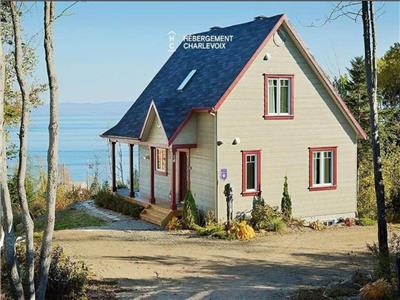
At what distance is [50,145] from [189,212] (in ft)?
35.4

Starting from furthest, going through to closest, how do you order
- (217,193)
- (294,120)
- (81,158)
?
1. (81,158)
2. (294,120)
3. (217,193)

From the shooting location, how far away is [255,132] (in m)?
20.1

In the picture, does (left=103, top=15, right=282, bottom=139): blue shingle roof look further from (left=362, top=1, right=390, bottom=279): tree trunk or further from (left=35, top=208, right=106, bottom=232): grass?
(left=362, top=1, right=390, bottom=279): tree trunk

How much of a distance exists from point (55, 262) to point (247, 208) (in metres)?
10.4

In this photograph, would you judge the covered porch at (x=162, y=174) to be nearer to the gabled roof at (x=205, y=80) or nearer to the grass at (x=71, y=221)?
the gabled roof at (x=205, y=80)

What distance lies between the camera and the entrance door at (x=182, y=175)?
69.8 feet

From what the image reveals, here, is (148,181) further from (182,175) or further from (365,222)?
(365,222)

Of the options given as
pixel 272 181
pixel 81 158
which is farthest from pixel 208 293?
pixel 81 158

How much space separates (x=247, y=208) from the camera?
65.6 ft

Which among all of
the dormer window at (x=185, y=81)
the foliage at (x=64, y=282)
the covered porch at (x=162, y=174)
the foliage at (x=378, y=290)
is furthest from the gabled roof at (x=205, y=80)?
the foliage at (x=378, y=290)

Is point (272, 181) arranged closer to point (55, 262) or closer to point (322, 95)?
point (322, 95)

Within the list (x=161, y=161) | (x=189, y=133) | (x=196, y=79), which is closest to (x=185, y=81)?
(x=196, y=79)

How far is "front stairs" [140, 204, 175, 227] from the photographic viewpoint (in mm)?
19906

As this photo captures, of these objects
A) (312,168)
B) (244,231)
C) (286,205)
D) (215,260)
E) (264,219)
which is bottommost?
(215,260)
